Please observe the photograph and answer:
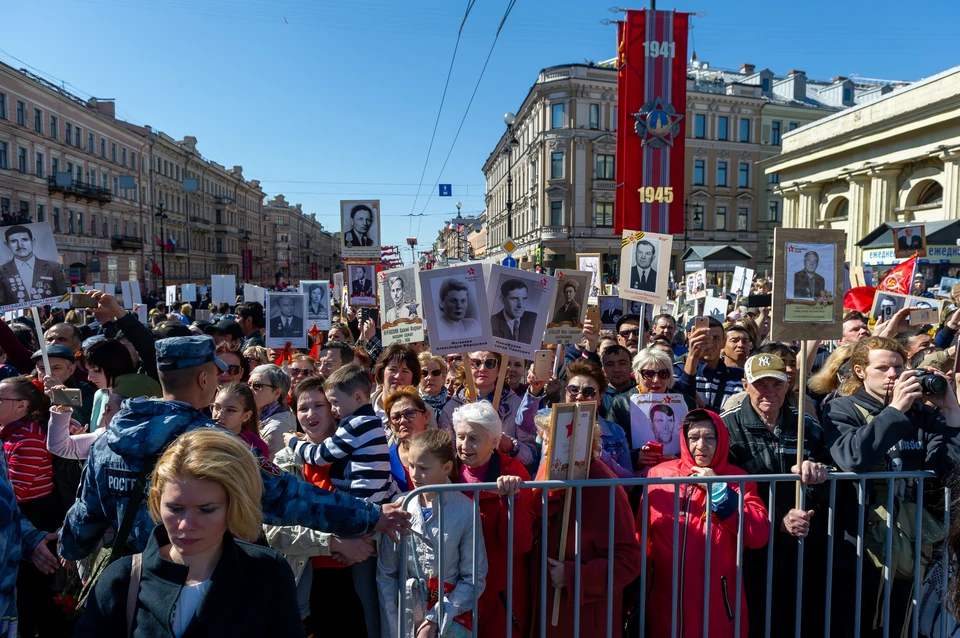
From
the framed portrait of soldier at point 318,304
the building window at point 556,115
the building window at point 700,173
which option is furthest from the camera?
the building window at point 700,173

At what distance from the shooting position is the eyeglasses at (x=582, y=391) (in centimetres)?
397

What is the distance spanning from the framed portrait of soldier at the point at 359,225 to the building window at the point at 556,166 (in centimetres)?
4269

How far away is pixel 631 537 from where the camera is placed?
2980 mm

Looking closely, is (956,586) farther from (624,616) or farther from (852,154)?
(852,154)

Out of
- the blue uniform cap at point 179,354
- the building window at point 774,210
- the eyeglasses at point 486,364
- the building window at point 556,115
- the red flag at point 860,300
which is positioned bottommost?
the eyeglasses at point 486,364

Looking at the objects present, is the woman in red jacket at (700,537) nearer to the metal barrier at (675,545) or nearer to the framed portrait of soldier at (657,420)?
the metal barrier at (675,545)

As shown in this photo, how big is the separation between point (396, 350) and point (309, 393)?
4.88 feet

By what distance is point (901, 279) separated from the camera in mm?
8594

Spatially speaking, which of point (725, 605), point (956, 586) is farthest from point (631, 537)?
point (956, 586)

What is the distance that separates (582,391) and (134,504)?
8.39 ft

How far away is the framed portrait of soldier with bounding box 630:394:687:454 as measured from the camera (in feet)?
13.2

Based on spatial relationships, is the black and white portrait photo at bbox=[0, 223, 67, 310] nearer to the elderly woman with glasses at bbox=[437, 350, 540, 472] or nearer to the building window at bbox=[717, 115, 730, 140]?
the elderly woman with glasses at bbox=[437, 350, 540, 472]

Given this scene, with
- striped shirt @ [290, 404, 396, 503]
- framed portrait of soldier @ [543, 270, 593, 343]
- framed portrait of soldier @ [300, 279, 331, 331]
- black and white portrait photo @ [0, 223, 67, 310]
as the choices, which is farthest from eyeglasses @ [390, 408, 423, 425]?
framed portrait of soldier @ [300, 279, 331, 331]

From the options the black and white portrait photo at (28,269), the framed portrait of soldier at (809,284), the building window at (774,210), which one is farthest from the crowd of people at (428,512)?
the building window at (774,210)
